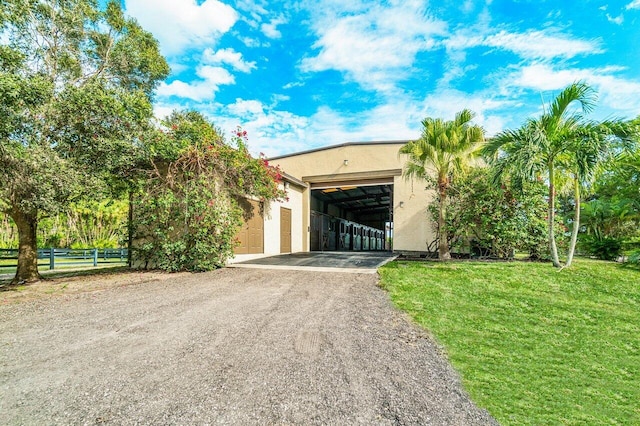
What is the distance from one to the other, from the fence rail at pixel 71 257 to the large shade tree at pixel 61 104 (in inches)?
173

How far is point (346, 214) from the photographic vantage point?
23875 millimetres

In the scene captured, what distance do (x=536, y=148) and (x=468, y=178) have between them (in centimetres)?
324

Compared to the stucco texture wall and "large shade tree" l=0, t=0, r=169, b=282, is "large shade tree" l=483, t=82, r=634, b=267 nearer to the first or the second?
the stucco texture wall

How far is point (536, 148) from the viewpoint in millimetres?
7207

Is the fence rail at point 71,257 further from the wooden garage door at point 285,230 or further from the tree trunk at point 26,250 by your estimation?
the wooden garage door at point 285,230

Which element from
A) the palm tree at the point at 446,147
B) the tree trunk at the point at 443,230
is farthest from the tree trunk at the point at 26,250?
the tree trunk at the point at 443,230

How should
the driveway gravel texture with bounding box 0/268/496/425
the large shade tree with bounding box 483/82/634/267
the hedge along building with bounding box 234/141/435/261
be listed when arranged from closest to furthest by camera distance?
the driveway gravel texture with bounding box 0/268/496/425
the large shade tree with bounding box 483/82/634/267
the hedge along building with bounding box 234/141/435/261

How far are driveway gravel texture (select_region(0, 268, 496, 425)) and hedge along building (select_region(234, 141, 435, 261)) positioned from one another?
6265mm

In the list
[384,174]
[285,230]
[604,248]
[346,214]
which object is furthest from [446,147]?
[346,214]

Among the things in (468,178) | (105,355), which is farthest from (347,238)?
(105,355)

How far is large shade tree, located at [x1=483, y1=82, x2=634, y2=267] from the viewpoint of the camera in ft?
22.7

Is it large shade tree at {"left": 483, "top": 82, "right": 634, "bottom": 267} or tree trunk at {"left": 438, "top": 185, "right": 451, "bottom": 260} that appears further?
tree trunk at {"left": 438, "top": 185, "right": 451, "bottom": 260}

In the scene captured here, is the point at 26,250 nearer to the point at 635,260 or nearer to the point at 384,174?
the point at 384,174

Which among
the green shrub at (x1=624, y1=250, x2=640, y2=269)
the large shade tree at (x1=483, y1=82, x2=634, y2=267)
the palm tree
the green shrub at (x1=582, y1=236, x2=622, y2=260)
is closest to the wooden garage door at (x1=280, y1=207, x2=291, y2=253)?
the palm tree
